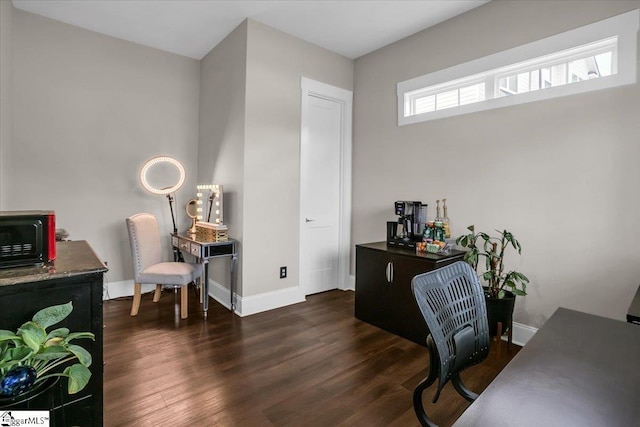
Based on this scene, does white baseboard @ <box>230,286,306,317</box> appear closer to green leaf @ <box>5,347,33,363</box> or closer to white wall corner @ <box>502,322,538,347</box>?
white wall corner @ <box>502,322,538,347</box>

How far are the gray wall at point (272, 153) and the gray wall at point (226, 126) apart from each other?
80 millimetres

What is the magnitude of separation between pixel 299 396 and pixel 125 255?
2889mm

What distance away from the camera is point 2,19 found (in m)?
2.57

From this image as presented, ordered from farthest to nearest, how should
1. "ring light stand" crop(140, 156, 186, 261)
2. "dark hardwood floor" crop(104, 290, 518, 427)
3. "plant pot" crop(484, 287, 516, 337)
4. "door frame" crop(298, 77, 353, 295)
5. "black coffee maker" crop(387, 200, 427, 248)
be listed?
"door frame" crop(298, 77, 353, 295) → "ring light stand" crop(140, 156, 186, 261) → "black coffee maker" crop(387, 200, 427, 248) → "plant pot" crop(484, 287, 516, 337) → "dark hardwood floor" crop(104, 290, 518, 427)

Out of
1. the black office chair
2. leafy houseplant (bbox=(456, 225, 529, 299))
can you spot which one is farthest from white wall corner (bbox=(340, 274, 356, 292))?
the black office chair

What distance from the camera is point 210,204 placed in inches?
138

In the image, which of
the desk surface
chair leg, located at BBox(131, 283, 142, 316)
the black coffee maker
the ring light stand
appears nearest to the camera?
the desk surface

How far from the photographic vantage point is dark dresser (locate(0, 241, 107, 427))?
1181 mm

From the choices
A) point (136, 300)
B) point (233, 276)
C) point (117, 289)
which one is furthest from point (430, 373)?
point (117, 289)

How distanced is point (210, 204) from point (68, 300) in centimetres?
227

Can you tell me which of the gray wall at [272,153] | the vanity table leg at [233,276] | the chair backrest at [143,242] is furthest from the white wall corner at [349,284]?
the chair backrest at [143,242]

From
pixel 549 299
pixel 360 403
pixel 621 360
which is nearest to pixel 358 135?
pixel 549 299

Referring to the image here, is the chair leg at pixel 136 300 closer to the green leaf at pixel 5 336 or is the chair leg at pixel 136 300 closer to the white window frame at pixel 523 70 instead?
the green leaf at pixel 5 336

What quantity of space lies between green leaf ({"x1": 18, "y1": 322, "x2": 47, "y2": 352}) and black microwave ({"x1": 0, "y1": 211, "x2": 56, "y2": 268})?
583 millimetres
